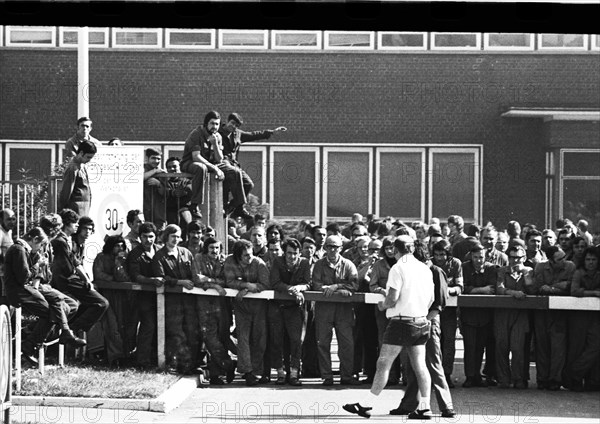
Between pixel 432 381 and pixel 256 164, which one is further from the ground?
pixel 256 164

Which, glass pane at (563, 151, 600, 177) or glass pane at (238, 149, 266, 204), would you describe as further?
glass pane at (238, 149, 266, 204)

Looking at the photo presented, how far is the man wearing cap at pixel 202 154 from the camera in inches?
669

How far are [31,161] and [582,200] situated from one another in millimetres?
14143

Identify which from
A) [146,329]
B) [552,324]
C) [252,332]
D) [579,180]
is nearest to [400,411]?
[252,332]

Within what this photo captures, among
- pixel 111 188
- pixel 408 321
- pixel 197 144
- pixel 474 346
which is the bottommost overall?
pixel 474 346

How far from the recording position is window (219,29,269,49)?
29755mm

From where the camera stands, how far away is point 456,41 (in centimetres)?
2995

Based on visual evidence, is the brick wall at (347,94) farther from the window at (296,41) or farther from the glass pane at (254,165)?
the glass pane at (254,165)

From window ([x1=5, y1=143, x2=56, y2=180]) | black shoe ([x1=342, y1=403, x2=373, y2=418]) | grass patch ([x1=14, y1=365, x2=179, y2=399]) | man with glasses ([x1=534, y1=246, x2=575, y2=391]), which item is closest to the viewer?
black shoe ([x1=342, y1=403, x2=373, y2=418])

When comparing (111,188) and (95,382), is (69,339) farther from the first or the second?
(111,188)

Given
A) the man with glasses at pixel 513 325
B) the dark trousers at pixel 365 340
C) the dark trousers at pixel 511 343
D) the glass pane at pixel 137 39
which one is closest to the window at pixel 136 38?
the glass pane at pixel 137 39

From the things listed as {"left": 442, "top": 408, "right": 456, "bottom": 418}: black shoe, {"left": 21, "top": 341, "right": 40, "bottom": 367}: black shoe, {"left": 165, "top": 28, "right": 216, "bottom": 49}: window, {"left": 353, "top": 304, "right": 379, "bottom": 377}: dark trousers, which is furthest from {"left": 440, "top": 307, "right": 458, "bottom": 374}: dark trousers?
{"left": 165, "top": 28, "right": 216, "bottom": 49}: window

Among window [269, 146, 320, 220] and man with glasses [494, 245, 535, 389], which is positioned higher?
window [269, 146, 320, 220]

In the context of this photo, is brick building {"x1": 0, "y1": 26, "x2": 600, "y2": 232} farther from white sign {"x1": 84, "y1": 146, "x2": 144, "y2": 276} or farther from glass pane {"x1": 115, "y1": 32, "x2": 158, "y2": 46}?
white sign {"x1": 84, "y1": 146, "x2": 144, "y2": 276}
